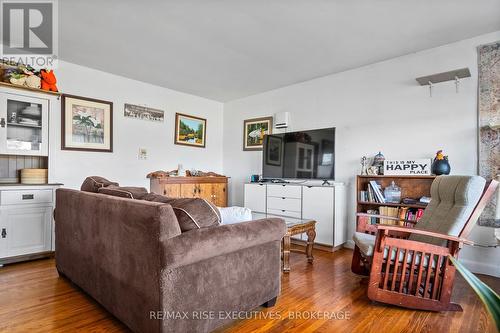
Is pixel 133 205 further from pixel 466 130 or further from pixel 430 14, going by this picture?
pixel 466 130

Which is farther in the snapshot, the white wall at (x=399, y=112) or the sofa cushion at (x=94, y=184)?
the white wall at (x=399, y=112)

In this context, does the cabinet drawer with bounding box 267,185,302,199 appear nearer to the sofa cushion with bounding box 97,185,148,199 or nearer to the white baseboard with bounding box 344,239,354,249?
the white baseboard with bounding box 344,239,354,249

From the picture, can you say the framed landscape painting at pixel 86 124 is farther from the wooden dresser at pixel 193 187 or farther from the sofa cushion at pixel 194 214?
the sofa cushion at pixel 194 214

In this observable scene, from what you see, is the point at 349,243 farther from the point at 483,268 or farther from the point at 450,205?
the point at 450,205

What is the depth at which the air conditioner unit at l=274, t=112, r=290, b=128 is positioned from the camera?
4.52 metres

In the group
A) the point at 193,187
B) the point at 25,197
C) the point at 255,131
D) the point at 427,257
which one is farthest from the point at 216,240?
the point at 255,131

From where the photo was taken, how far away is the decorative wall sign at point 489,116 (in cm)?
279

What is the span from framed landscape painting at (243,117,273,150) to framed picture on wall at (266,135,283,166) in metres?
0.33

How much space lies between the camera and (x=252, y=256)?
1836 millimetres

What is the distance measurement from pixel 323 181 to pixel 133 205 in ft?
9.69

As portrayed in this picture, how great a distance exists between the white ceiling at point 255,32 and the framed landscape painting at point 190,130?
102 centimetres

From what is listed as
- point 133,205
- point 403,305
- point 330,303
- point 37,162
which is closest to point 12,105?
point 37,162

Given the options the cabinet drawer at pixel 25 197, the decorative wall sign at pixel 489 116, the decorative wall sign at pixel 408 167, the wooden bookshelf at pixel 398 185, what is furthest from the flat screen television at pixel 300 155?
the cabinet drawer at pixel 25 197

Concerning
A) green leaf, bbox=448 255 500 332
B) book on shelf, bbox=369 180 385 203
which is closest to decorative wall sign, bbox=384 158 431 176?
book on shelf, bbox=369 180 385 203
